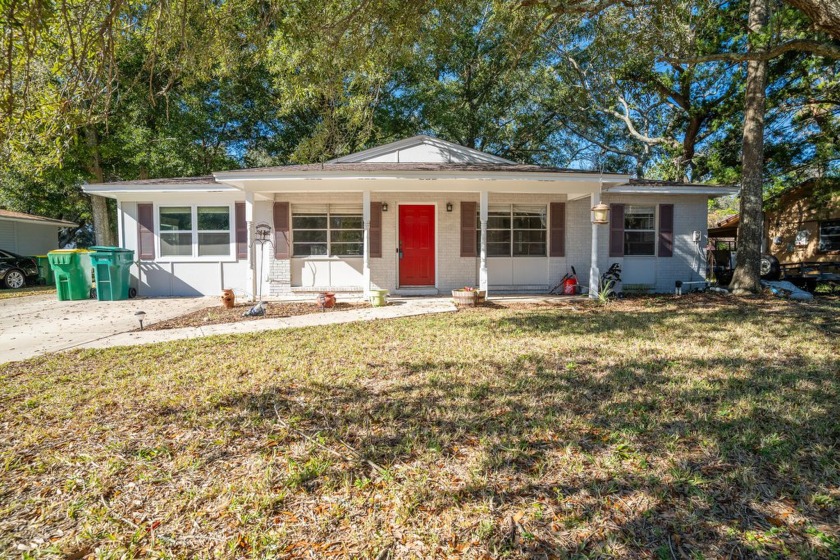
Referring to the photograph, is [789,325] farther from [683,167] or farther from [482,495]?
[683,167]

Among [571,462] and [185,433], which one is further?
[185,433]

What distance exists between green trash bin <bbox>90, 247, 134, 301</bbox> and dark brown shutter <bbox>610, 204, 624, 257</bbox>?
12.0m

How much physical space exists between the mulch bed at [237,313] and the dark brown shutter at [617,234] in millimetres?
6721

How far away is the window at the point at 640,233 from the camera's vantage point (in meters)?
11.6

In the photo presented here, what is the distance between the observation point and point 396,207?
432 inches

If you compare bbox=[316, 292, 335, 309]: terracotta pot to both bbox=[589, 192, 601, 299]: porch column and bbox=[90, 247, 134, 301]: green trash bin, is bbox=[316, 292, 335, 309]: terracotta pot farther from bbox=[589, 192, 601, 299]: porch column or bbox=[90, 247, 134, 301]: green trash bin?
bbox=[589, 192, 601, 299]: porch column

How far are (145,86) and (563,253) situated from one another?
15.1 metres

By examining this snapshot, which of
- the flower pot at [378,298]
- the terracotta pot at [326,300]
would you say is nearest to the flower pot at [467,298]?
the flower pot at [378,298]

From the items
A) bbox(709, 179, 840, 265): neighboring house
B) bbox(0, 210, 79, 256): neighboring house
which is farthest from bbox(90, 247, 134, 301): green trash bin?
bbox(709, 179, 840, 265): neighboring house

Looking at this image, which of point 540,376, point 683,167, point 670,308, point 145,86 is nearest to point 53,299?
point 145,86

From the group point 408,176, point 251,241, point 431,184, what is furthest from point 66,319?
point 431,184

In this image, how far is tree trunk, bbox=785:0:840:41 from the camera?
3703 mm

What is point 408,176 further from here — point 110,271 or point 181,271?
point 110,271

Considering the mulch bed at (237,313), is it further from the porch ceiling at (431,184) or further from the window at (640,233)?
the window at (640,233)
